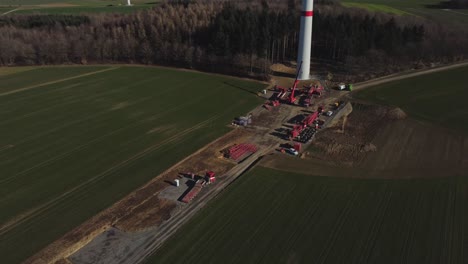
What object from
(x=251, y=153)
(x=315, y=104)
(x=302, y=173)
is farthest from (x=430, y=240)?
(x=315, y=104)

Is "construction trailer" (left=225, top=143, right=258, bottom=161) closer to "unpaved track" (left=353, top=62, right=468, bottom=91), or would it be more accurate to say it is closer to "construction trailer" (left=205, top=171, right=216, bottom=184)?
"construction trailer" (left=205, top=171, right=216, bottom=184)

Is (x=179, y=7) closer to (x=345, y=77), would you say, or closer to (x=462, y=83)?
(x=345, y=77)

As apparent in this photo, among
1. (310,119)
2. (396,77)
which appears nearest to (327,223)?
(310,119)

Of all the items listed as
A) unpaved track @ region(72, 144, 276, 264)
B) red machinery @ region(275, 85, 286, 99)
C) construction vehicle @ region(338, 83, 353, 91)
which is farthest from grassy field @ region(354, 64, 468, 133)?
unpaved track @ region(72, 144, 276, 264)

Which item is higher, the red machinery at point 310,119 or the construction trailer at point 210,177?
the red machinery at point 310,119

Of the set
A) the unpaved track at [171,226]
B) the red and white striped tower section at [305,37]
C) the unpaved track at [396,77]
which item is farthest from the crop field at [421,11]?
the unpaved track at [171,226]

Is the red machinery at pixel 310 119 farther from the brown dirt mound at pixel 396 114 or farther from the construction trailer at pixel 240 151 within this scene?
the brown dirt mound at pixel 396 114

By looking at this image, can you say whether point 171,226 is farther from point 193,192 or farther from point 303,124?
point 303,124
